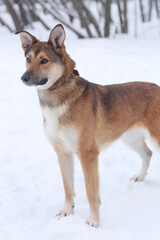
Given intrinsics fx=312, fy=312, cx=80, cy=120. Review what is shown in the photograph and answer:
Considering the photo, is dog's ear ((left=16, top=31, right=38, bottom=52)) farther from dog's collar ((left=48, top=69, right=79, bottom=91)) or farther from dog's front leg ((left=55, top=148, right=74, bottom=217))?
dog's front leg ((left=55, top=148, right=74, bottom=217))

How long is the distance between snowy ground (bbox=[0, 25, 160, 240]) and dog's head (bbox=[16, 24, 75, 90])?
149 cm

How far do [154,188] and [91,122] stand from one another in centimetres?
142

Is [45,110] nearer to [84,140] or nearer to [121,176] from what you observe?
[84,140]

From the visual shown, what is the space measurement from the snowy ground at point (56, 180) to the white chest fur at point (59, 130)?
0.80 m

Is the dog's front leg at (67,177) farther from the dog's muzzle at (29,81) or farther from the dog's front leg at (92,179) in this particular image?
the dog's muzzle at (29,81)

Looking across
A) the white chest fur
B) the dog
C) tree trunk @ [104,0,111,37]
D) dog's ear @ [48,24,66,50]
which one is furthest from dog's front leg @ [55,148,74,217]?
tree trunk @ [104,0,111,37]

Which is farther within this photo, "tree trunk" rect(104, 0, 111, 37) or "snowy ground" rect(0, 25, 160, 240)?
"tree trunk" rect(104, 0, 111, 37)

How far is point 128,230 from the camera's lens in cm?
314

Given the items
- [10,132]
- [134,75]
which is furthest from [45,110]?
[134,75]

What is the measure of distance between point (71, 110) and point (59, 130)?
248mm

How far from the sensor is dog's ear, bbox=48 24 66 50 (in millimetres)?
3265

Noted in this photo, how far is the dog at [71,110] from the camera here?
3266 mm

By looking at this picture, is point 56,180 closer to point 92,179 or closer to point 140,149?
point 140,149

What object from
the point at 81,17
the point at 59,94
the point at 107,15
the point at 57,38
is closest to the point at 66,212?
the point at 59,94
